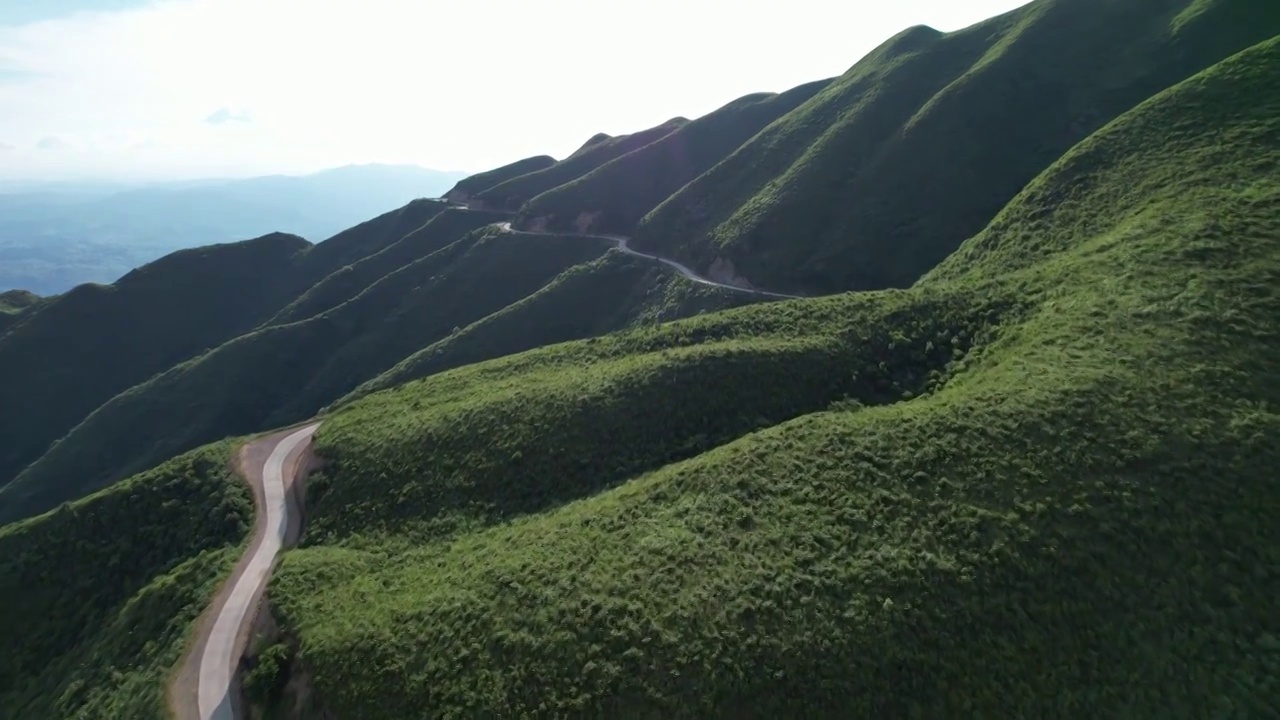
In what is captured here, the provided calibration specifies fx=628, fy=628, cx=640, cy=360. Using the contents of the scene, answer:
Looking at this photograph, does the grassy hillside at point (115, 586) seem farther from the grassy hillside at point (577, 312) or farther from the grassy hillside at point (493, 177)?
the grassy hillside at point (493, 177)

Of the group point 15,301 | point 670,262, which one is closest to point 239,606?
point 670,262

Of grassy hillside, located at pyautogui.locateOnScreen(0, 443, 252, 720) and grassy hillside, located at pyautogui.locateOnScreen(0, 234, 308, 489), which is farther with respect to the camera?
grassy hillside, located at pyautogui.locateOnScreen(0, 234, 308, 489)

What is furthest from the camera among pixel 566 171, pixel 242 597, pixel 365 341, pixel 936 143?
pixel 566 171

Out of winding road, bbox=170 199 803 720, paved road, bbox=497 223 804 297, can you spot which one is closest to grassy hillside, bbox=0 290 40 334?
paved road, bbox=497 223 804 297

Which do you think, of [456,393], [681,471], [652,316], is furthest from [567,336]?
[681,471]

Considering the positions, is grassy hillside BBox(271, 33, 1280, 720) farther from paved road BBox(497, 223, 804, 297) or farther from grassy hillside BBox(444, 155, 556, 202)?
grassy hillside BBox(444, 155, 556, 202)

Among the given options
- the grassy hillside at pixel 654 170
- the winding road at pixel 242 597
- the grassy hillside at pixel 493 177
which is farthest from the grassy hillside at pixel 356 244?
the winding road at pixel 242 597

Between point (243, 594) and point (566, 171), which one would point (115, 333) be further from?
point (243, 594)
